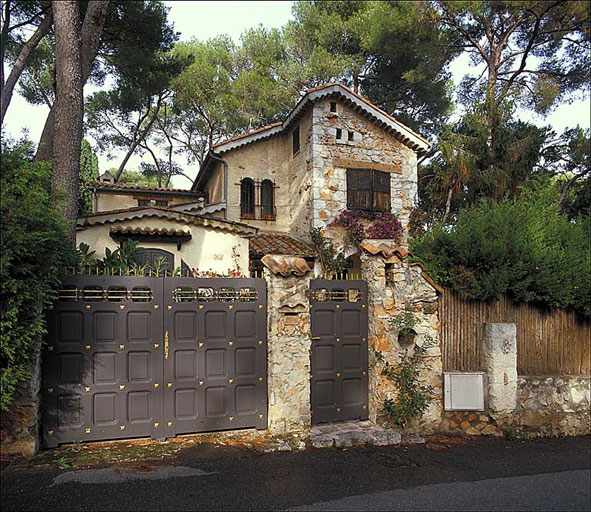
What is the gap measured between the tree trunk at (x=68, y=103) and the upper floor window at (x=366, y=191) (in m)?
8.15

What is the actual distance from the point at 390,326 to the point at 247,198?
9833 millimetres

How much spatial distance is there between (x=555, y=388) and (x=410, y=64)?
47.1 ft

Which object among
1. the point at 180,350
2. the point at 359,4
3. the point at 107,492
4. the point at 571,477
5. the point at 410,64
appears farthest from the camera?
the point at 359,4

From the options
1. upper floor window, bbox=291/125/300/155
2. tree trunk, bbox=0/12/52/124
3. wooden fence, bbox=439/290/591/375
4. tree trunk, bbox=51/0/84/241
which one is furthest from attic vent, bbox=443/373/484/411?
tree trunk, bbox=0/12/52/124

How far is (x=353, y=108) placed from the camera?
13.9 m

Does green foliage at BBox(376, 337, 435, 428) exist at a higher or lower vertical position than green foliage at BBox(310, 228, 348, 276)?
lower

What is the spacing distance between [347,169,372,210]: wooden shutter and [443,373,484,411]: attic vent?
7922 mm

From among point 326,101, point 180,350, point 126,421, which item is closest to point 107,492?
point 126,421

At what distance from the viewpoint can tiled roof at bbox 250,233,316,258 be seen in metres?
12.5

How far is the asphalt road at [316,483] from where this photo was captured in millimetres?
4098

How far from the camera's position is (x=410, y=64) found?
17297 mm

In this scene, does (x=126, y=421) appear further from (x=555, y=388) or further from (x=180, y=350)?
(x=555, y=388)

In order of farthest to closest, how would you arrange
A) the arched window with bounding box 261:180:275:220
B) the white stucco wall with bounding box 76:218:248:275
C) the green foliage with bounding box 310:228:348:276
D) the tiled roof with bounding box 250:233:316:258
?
the arched window with bounding box 261:180:275:220 < the green foliage with bounding box 310:228:348:276 < the tiled roof with bounding box 250:233:316:258 < the white stucco wall with bounding box 76:218:248:275

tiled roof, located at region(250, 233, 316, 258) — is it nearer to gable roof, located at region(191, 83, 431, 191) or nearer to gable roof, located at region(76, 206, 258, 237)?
gable roof, located at region(76, 206, 258, 237)
